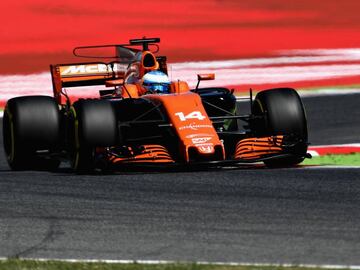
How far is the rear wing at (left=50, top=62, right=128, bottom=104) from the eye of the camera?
15328mm

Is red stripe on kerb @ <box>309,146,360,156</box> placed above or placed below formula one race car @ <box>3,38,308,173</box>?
below

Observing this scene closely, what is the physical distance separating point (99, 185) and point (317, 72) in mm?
11808

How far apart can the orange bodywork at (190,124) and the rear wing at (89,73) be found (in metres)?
2.44

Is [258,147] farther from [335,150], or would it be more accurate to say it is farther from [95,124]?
[335,150]

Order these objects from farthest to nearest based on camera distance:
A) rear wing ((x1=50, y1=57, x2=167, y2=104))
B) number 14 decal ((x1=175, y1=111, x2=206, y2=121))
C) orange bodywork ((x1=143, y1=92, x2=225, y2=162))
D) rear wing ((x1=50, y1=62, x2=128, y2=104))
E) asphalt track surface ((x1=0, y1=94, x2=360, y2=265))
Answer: rear wing ((x1=50, y1=62, x2=128, y2=104)) < rear wing ((x1=50, y1=57, x2=167, y2=104)) < number 14 decal ((x1=175, y1=111, x2=206, y2=121)) < orange bodywork ((x1=143, y1=92, x2=225, y2=162)) < asphalt track surface ((x1=0, y1=94, x2=360, y2=265))

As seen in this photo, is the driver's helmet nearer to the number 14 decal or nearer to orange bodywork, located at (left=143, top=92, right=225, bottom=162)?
orange bodywork, located at (left=143, top=92, right=225, bottom=162)

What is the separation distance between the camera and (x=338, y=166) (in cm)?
1262

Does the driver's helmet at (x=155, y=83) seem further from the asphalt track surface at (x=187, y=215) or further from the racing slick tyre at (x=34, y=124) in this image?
the asphalt track surface at (x=187, y=215)

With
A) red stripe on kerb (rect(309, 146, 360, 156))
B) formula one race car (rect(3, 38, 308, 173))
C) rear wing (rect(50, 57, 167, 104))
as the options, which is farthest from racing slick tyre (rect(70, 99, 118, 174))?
red stripe on kerb (rect(309, 146, 360, 156))

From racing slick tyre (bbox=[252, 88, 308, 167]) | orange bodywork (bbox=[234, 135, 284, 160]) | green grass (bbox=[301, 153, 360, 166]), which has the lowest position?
green grass (bbox=[301, 153, 360, 166])

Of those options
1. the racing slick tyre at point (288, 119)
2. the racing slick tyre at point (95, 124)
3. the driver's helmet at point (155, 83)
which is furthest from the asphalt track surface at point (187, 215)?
the driver's helmet at point (155, 83)

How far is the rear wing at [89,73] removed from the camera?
1533 centimetres

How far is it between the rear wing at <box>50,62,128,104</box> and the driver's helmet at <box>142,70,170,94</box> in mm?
1143

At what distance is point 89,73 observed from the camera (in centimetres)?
1545
